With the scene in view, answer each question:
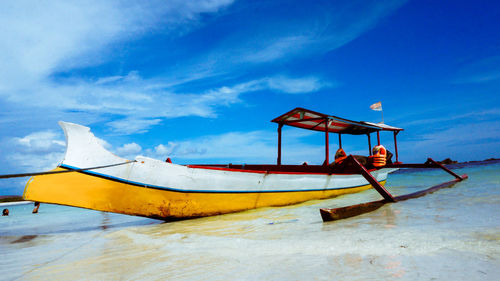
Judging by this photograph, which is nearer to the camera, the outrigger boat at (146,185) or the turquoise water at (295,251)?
the turquoise water at (295,251)

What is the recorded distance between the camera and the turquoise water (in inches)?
87.3

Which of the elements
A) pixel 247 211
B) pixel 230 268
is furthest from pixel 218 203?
pixel 230 268

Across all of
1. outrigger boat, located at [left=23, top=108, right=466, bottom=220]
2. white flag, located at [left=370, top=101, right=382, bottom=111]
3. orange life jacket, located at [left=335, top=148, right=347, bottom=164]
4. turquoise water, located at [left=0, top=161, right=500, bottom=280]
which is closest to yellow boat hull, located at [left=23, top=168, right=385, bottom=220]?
outrigger boat, located at [left=23, top=108, right=466, bottom=220]

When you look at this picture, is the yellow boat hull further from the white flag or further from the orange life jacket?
the white flag

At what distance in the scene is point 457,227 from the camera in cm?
339

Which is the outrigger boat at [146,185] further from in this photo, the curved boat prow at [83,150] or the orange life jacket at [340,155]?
the orange life jacket at [340,155]

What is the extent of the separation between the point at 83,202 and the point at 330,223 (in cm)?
470

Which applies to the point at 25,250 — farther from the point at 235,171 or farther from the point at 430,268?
the point at 430,268

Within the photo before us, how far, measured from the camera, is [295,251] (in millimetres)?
2920

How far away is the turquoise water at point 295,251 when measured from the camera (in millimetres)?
2217

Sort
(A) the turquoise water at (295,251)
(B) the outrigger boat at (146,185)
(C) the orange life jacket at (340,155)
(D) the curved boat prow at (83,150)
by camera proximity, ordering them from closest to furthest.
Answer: (A) the turquoise water at (295,251)
(D) the curved boat prow at (83,150)
(B) the outrigger boat at (146,185)
(C) the orange life jacket at (340,155)

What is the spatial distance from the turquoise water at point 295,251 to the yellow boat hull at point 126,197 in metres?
0.70

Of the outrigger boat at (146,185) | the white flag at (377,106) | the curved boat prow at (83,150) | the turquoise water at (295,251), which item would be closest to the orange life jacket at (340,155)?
the outrigger boat at (146,185)

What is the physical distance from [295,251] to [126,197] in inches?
157
